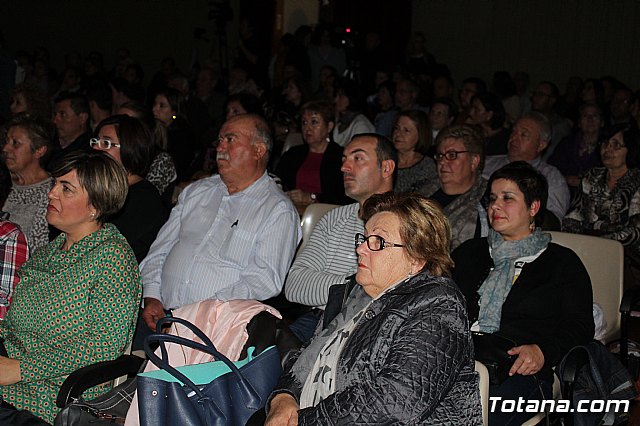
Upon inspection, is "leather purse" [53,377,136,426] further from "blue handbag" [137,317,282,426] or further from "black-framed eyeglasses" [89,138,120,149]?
"black-framed eyeglasses" [89,138,120,149]

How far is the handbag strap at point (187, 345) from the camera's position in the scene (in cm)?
226

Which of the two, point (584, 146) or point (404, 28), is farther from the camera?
point (404, 28)

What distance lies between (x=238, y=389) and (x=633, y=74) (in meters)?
9.23

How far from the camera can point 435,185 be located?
4.54 meters

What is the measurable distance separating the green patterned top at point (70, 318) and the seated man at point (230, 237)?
73 centimetres

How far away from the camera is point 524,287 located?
123 inches

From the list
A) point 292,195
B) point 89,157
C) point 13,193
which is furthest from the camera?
point 292,195

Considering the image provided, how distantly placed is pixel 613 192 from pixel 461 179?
4.17 feet

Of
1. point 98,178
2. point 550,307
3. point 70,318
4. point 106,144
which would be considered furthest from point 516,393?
point 106,144

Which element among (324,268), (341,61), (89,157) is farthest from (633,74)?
(89,157)

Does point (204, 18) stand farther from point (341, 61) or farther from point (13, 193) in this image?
point (13, 193)

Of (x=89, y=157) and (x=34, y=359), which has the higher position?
(x=89, y=157)

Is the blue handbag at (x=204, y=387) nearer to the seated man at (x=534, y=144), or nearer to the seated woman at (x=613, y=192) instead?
the seated woman at (x=613, y=192)

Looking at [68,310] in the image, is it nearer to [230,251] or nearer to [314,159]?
[230,251]
